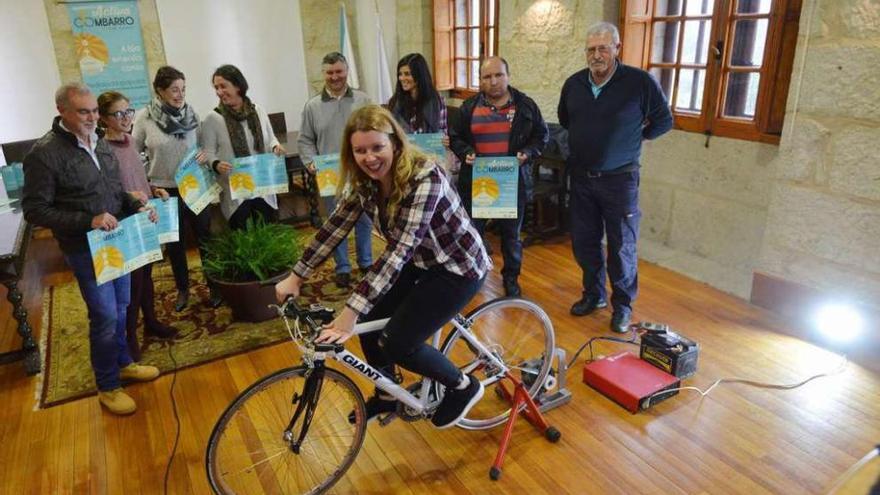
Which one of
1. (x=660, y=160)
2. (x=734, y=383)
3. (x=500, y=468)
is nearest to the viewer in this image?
(x=500, y=468)

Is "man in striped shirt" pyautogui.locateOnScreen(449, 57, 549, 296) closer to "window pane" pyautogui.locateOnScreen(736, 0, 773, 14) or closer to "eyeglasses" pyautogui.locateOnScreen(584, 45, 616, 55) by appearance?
"eyeglasses" pyautogui.locateOnScreen(584, 45, 616, 55)

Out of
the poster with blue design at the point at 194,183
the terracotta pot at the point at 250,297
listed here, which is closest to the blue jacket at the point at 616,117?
the terracotta pot at the point at 250,297

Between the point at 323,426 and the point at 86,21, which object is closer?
the point at 323,426

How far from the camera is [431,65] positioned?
638 centimetres

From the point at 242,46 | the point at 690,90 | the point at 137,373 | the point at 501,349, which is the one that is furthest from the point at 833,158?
the point at 242,46

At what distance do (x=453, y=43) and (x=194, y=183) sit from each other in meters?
3.87

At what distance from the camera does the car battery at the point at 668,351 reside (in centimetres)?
270

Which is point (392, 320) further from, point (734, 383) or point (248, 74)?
point (248, 74)

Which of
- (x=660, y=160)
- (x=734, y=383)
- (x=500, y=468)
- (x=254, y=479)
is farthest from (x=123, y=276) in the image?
(x=660, y=160)

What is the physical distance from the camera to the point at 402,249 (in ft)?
5.89

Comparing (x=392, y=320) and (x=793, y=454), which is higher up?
Answer: (x=392, y=320)

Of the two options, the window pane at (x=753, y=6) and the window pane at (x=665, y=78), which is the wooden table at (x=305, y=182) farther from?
the window pane at (x=753, y=6)

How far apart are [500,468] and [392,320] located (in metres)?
0.74

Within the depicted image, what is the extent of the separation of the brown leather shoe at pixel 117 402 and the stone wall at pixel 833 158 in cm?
342
